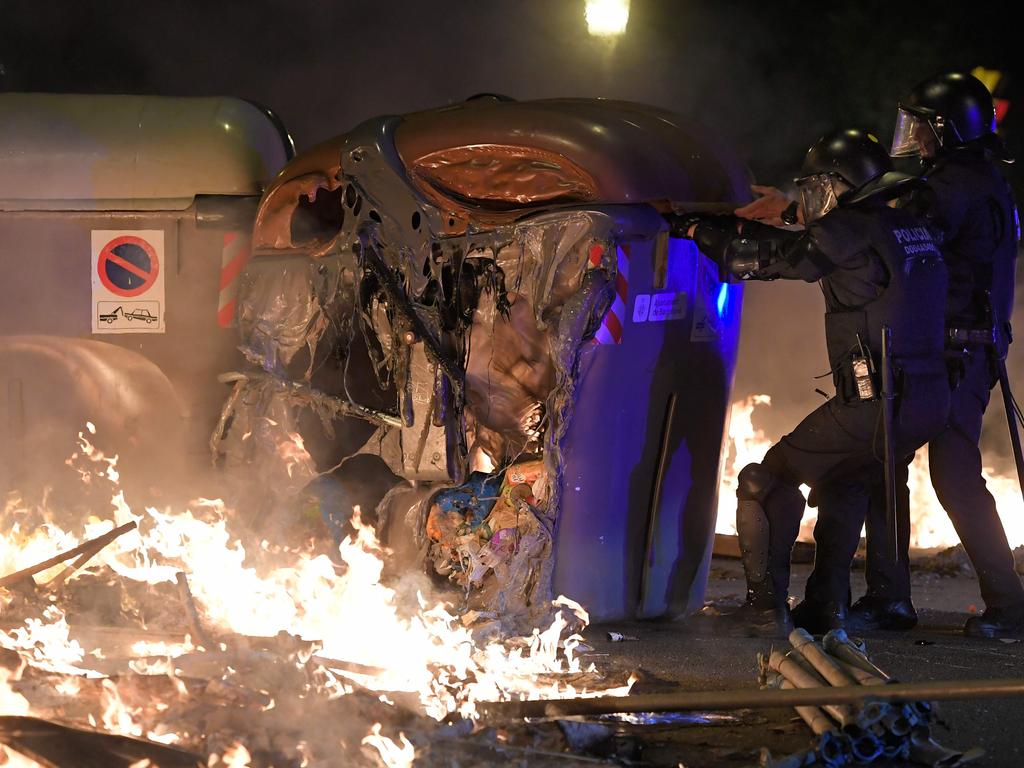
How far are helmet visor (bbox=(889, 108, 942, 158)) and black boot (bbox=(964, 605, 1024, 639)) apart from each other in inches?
79.0

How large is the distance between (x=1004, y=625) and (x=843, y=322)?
1503 mm

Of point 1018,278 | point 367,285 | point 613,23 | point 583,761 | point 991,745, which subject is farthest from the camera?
point 613,23

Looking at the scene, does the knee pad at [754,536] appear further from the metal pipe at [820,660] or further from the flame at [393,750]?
the flame at [393,750]

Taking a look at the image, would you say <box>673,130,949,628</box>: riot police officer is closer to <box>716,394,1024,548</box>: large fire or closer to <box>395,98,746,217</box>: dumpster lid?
<box>395,98,746,217</box>: dumpster lid

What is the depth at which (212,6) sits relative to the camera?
36.7 ft

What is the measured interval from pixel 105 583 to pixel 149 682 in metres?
1.93

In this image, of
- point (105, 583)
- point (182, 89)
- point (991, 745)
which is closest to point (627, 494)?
point (991, 745)

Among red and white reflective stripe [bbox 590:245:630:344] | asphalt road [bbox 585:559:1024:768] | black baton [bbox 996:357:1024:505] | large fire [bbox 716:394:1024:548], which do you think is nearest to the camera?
asphalt road [bbox 585:559:1024:768]

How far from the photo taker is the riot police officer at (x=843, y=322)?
17.6 feet

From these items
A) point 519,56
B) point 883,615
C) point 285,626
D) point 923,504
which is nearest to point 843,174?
point 883,615

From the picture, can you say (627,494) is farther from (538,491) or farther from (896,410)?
(896,410)

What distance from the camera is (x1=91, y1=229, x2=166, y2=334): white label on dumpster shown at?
6781mm

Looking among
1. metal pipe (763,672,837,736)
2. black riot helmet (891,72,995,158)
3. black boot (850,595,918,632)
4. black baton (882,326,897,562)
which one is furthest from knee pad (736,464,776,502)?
black riot helmet (891,72,995,158)

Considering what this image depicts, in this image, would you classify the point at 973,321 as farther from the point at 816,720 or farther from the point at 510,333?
the point at 816,720
